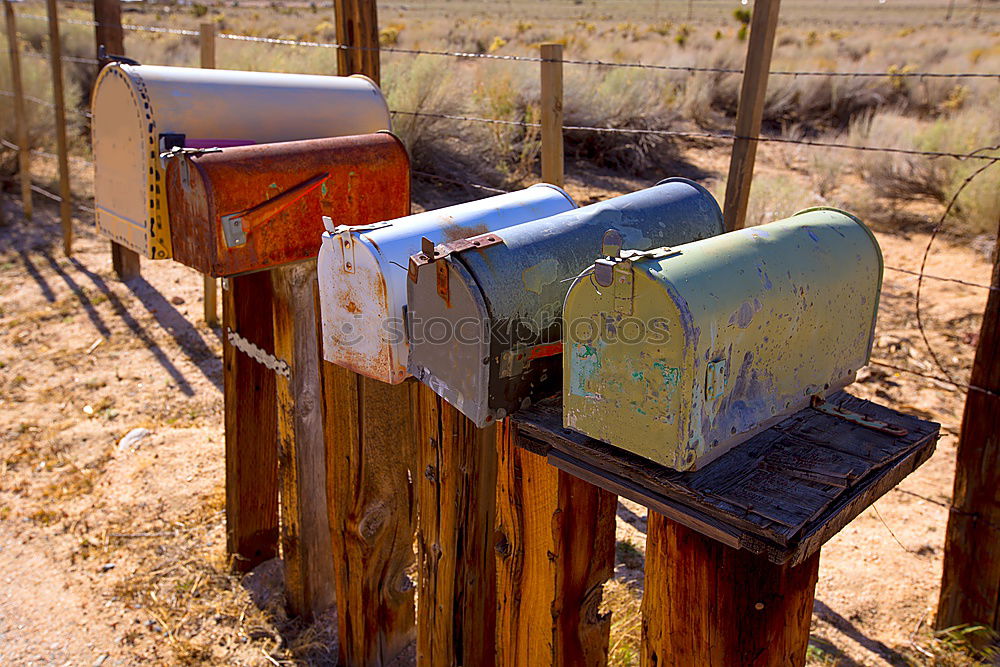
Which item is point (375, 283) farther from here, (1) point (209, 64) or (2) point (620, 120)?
(2) point (620, 120)

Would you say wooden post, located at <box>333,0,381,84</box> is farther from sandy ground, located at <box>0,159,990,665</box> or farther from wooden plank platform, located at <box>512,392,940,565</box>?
wooden plank platform, located at <box>512,392,940,565</box>

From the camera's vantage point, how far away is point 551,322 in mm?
1460

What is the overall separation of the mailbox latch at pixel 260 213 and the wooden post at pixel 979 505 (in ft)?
6.14

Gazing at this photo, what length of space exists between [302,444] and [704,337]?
60.3 inches

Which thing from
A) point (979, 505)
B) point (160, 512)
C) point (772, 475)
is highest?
point (772, 475)

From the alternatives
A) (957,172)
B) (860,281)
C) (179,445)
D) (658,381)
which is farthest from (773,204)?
(658,381)

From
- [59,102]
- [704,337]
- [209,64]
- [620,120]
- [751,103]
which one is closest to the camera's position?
[704,337]

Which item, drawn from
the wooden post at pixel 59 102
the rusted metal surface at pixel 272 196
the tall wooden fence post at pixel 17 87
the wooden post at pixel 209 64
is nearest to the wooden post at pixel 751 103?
the rusted metal surface at pixel 272 196

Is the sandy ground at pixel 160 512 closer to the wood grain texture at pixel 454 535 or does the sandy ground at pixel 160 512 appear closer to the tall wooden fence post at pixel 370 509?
the tall wooden fence post at pixel 370 509

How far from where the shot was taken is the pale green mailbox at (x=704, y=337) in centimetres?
116

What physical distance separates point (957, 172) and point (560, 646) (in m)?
7.06

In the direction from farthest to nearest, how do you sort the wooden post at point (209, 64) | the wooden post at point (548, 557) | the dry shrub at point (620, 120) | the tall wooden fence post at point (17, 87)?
1. the dry shrub at point (620, 120)
2. the tall wooden fence post at point (17, 87)
3. the wooden post at point (209, 64)
4. the wooden post at point (548, 557)

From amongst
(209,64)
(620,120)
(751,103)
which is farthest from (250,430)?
(620,120)

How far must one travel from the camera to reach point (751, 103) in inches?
98.1
